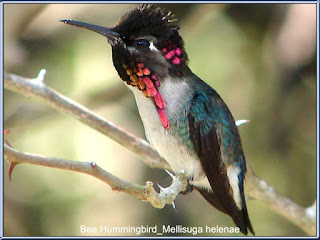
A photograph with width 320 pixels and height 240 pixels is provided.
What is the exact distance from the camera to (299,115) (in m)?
5.18

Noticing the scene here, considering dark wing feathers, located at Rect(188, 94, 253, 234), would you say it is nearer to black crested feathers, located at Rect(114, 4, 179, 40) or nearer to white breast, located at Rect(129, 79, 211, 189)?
white breast, located at Rect(129, 79, 211, 189)

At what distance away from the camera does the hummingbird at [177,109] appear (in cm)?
283

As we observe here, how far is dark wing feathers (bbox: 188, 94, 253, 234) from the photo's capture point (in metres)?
3.06

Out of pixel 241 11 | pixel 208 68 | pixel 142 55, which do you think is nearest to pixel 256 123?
pixel 208 68

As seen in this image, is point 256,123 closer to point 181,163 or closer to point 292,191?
point 292,191

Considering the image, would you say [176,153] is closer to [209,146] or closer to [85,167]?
[209,146]

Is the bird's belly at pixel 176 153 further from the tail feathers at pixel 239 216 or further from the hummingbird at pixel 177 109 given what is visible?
the tail feathers at pixel 239 216

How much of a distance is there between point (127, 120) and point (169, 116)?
205 cm

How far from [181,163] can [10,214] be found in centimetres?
233

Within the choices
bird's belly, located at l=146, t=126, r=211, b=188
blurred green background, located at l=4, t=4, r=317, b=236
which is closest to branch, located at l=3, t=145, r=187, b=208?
bird's belly, located at l=146, t=126, r=211, b=188

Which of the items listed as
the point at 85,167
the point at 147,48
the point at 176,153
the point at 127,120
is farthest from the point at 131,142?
the point at 127,120

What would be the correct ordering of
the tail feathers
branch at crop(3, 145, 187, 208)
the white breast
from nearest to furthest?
branch at crop(3, 145, 187, 208), the white breast, the tail feathers

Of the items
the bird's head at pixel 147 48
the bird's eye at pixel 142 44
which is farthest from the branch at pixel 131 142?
the bird's eye at pixel 142 44

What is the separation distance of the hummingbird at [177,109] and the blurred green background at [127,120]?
149 cm
